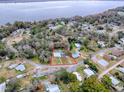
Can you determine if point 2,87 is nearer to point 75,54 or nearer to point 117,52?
point 75,54

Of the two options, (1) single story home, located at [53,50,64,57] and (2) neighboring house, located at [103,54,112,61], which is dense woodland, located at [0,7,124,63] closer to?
(1) single story home, located at [53,50,64,57]

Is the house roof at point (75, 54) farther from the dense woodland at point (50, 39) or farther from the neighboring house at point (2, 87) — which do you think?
the neighboring house at point (2, 87)

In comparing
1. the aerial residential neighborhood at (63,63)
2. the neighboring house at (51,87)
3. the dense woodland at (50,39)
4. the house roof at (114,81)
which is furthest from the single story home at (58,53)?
the house roof at (114,81)

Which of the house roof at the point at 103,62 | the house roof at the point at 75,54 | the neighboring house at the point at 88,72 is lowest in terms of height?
the house roof at the point at 103,62

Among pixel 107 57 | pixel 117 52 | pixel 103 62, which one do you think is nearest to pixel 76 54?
pixel 103 62

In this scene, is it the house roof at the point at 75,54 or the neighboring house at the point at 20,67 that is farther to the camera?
the house roof at the point at 75,54

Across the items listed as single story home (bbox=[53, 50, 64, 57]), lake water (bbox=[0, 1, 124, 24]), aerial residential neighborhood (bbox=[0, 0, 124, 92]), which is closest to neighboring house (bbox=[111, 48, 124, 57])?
aerial residential neighborhood (bbox=[0, 0, 124, 92])
